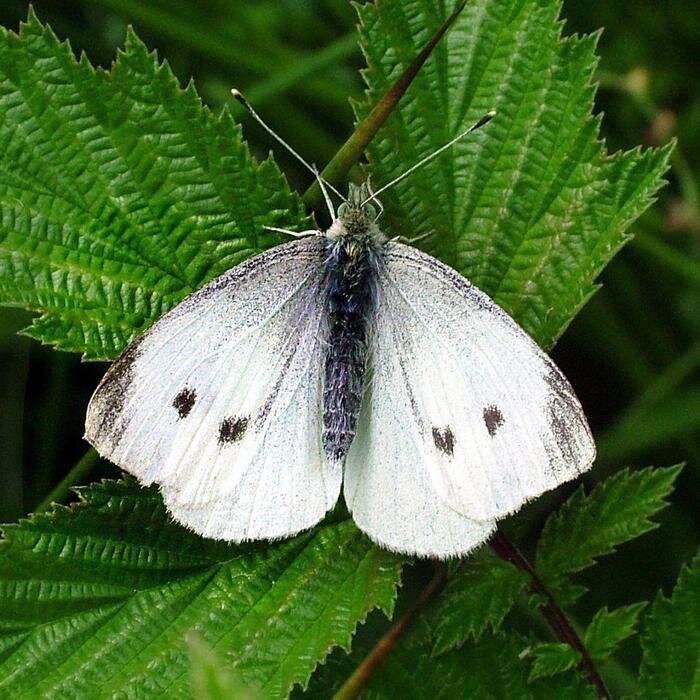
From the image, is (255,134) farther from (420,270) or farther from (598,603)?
(598,603)

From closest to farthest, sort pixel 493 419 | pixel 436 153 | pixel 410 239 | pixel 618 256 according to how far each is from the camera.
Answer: pixel 493 419 < pixel 436 153 < pixel 410 239 < pixel 618 256

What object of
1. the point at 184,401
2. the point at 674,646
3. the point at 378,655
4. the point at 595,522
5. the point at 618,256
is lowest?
the point at 674,646

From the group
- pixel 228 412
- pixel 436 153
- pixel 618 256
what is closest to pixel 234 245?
pixel 228 412

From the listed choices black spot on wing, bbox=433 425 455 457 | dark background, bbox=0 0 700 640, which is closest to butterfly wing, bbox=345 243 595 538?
black spot on wing, bbox=433 425 455 457

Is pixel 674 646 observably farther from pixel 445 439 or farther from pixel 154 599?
pixel 154 599

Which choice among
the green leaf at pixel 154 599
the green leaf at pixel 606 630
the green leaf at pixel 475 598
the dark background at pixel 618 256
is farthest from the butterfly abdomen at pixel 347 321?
the dark background at pixel 618 256
